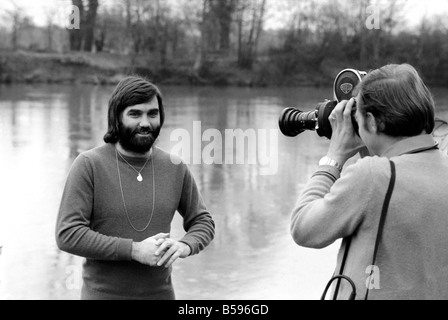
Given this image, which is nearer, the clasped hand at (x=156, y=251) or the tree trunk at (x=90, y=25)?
the clasped hand at (x=156, y=251)

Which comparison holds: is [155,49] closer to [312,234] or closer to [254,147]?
[254,147]

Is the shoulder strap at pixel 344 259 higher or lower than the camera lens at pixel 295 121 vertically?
lower

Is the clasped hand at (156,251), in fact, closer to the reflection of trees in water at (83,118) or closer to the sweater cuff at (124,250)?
the sweater cuff at (124,250)

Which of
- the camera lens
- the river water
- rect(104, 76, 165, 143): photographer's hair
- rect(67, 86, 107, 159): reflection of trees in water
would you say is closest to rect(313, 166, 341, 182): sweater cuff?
the camera lens

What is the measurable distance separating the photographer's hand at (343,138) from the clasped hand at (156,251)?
78 centimetres

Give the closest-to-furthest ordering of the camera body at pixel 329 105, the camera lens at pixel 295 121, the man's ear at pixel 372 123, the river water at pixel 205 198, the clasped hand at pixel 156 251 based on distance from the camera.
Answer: the man's ear at pixel 372 123, the camera body at pixel 329 105, the camera lens at pixel 295 121, the clasped hand at pixel 156 251, the river water at pixel 205 198

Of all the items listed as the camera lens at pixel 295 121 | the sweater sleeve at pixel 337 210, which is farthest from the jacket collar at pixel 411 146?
the camera lens at pixel 295 121

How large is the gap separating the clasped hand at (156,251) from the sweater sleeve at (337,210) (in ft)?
2.29

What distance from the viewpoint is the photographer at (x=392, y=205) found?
1.91m

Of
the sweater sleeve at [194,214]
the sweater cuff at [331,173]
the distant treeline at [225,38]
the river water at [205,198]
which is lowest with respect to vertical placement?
the river water at [205,198]

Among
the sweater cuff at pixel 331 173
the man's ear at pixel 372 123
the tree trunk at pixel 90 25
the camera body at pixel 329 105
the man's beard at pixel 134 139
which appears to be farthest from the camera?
the tree trunk at pixel 90 25

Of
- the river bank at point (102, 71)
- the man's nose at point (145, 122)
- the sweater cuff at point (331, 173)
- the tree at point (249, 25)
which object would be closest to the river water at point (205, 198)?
the man's nose at point (145, 122)

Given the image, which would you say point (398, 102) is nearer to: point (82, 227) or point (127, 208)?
point (127, 208)

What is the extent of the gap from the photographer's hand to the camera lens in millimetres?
231
